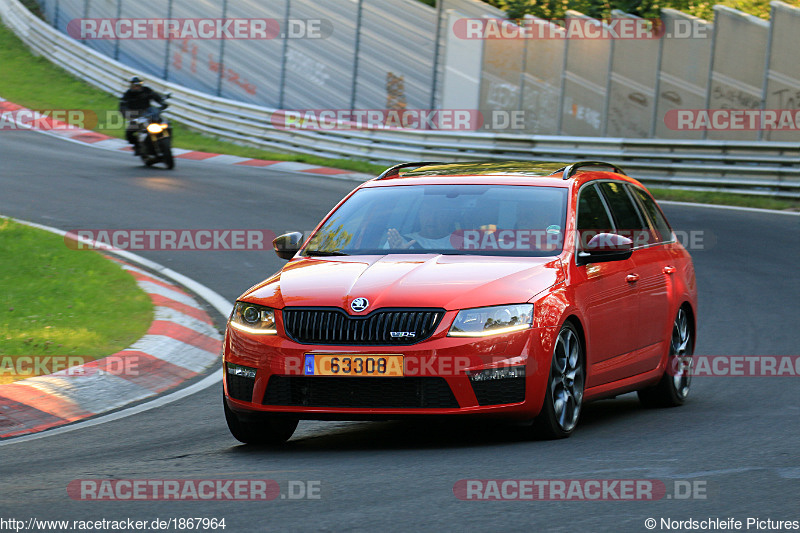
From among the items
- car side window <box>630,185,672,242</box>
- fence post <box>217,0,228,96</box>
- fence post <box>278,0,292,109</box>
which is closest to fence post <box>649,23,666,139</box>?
fence post <box>278,0,292,109</box>

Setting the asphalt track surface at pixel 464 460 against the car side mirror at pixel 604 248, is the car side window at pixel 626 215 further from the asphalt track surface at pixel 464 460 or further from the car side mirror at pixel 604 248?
the asphalt track surface at pixel 464 460

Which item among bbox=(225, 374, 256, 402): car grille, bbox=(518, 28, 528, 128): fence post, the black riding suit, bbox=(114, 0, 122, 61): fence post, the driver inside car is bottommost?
bbox=(114, 0, 122, 61): fence post

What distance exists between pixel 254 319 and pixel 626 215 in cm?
→ 304

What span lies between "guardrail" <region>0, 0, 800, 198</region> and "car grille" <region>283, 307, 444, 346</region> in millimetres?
15112

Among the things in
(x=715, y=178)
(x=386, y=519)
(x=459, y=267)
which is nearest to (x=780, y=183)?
(x=715, y=178)

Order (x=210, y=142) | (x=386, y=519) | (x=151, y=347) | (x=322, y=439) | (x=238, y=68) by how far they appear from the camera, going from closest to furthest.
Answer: (x=386, y=519) → (x=322, y=439) → (x=151, y=347) → (x=210, y=142) → (x=238, y=68)

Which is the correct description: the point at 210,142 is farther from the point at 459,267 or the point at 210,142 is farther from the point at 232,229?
the point at 459,267

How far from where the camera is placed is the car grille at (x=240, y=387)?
691 cm

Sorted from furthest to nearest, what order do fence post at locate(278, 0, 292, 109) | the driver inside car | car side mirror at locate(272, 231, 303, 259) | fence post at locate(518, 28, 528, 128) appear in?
fence post at locate(278, 0, 292, 109), fence post at locate(518, 28, 528, 128), car side mirror at locate(272, 231, 303, 259), the driver inside car

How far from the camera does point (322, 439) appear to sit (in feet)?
24.3

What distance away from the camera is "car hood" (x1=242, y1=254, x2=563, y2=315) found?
6703 mm

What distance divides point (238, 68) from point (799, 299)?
21639 mm

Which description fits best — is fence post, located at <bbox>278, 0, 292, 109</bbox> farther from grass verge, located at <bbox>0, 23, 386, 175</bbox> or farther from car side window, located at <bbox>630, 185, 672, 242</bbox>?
car side window, located at <bbox>630, 185, 672, 242</bbox>

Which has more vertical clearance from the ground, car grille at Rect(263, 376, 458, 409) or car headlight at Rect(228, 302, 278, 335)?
car headlight at Rect(228, 302, 278, 335)
